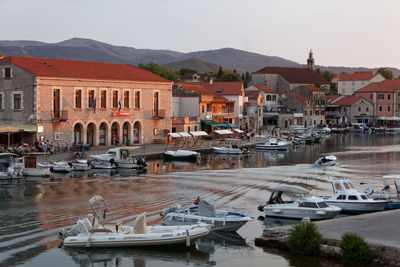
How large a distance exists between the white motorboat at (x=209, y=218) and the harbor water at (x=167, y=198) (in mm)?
494

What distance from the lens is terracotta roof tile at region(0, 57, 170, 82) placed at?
5872 cm

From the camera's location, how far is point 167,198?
36531 mm

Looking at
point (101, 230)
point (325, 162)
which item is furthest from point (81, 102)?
point (101, 230)

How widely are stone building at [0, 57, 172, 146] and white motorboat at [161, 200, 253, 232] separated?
31.1m

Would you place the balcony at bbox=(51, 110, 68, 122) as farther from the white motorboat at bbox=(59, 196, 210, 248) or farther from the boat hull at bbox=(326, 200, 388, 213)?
the boat hull at bbox=(326, 200, 388, 213)

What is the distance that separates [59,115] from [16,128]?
211 inches

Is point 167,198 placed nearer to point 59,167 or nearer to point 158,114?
point 59,167

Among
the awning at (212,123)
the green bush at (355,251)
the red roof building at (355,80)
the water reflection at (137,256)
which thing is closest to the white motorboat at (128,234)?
the water reflection at (137,256)

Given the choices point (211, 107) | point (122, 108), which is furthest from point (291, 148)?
point (122, 108)

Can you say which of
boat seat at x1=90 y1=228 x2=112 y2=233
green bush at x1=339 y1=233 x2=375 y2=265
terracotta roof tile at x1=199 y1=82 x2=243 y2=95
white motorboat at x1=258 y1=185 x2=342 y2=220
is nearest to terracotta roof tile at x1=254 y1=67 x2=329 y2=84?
terracotta roof tile at x1=199 y1=82 x2=243 y2=95

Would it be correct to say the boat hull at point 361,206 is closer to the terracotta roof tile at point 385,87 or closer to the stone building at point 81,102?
the stone building at point 81,102

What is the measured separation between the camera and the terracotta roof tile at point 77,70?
58.7 meters

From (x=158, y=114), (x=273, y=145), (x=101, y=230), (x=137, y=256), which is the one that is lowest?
(x=137, y=256)

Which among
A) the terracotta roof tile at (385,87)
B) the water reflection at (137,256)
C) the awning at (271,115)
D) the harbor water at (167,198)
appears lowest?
the water reflection at (137,256)
